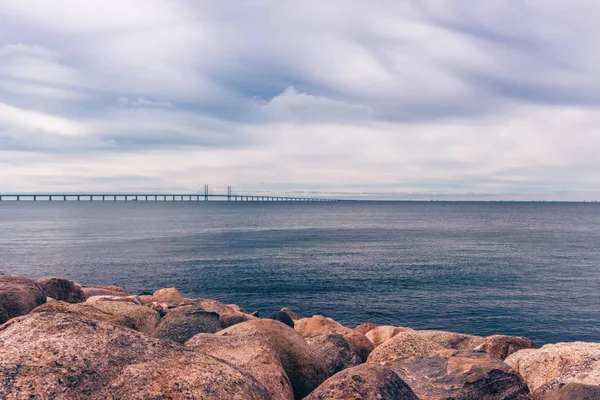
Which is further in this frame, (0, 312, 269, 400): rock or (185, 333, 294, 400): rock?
(185, 333, 294, 400): rock


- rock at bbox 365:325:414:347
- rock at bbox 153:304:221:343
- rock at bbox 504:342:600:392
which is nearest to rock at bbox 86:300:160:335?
rock at bbox 153:304:221:343

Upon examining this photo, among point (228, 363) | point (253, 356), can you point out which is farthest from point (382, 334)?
point (228, 363)

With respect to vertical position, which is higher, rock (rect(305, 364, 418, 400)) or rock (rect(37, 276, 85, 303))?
rock (rect(305, 364, 418, 400))

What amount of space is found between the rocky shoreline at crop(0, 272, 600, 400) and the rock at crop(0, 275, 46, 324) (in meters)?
0.03

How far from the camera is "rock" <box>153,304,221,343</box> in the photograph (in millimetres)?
11719

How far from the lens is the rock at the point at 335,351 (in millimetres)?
10836

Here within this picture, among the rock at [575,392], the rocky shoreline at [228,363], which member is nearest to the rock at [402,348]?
the rocky shoreline at [228,363]

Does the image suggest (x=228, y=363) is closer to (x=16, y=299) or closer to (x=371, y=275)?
(x=16, y=299)

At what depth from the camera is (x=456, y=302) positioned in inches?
1430

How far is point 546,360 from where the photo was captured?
1061cm

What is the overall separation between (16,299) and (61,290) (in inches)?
232

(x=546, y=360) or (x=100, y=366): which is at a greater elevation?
(x=100, y=366)

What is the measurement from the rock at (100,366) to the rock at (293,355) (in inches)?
107

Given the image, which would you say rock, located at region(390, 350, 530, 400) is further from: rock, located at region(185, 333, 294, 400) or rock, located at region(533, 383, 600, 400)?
rock, located at region(185, 333, 294, 400)
